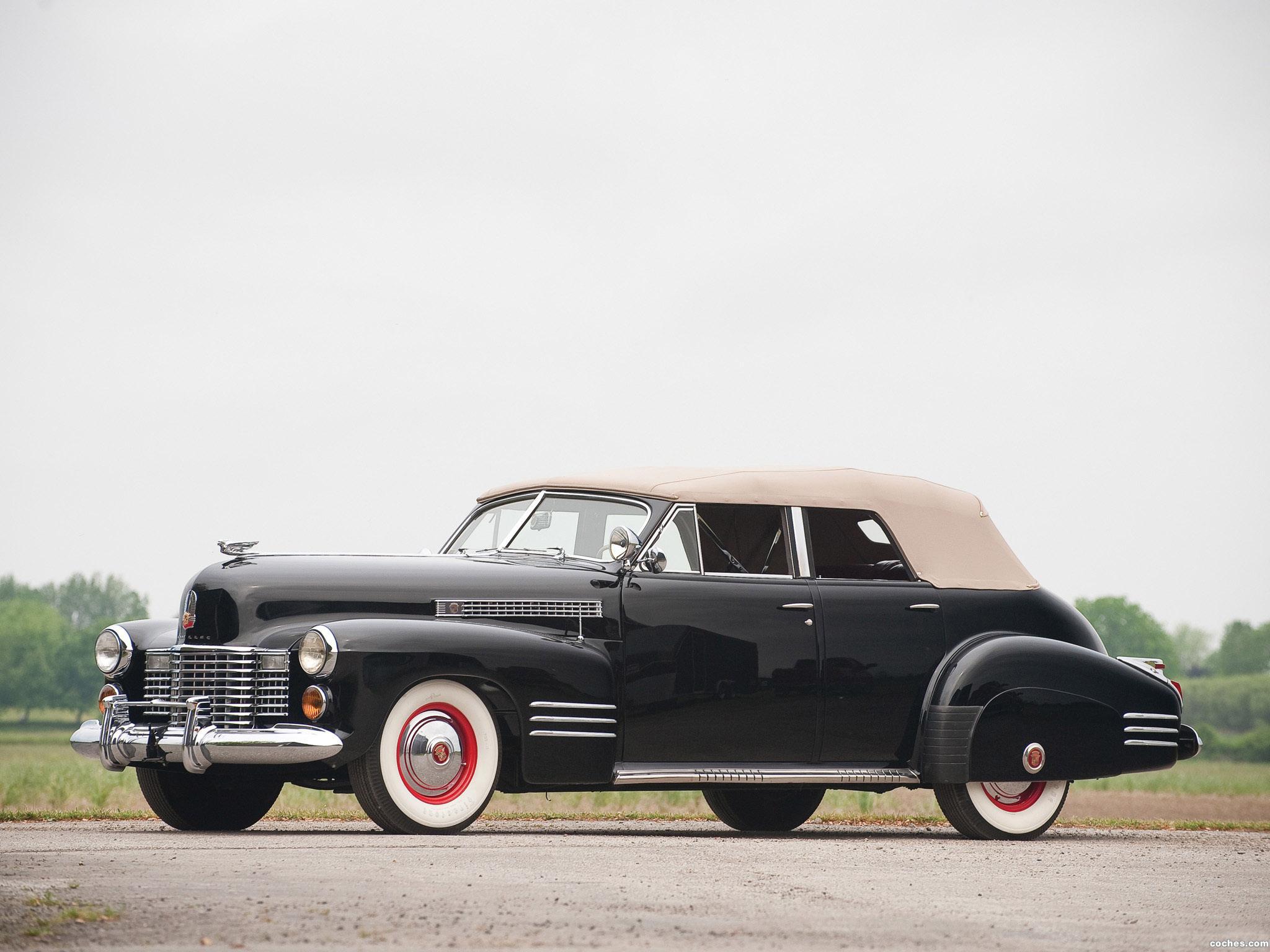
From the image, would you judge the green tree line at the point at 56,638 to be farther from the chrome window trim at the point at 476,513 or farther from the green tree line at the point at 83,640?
the chrome window trim at the point at 476,513

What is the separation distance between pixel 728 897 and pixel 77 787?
1309 cm

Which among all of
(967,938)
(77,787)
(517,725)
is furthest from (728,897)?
(77,787)

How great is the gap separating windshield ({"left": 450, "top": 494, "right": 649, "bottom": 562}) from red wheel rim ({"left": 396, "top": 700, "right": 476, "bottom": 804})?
5.05 feet

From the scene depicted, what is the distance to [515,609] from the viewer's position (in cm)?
939

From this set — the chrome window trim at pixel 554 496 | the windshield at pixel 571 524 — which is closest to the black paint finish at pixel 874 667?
the chrome window trim at pixel 554 496

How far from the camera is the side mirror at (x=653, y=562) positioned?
9.73 metres

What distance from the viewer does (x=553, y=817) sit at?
12516 millimetres

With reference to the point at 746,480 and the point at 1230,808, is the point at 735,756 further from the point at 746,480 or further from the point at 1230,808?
the point at 1230,808

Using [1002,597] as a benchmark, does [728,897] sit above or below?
below

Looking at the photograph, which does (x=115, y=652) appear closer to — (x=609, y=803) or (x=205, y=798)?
(x=205, y=798)

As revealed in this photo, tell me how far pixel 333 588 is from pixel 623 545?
5.46ft

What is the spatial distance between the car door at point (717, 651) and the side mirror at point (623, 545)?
0.12 metres

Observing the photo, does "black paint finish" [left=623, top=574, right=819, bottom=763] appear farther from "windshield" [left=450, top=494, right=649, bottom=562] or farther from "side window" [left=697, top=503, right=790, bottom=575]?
"windshield" [left=450, top=494, right=649, bottom=562]

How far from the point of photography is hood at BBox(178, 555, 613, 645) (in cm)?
905
